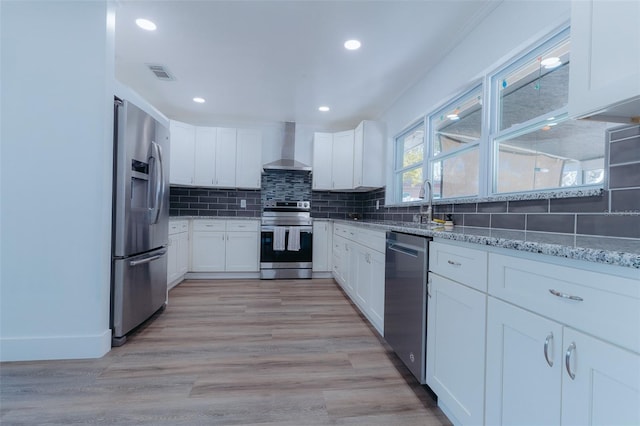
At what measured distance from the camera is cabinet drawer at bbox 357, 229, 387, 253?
2207 millimetres

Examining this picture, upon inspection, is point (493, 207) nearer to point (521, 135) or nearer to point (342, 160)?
point (521, 135)

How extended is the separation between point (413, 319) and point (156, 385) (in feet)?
5.00

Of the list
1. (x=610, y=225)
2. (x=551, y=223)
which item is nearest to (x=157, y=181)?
(x=551, y=223)

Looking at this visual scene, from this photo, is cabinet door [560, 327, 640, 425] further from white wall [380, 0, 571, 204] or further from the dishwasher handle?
white wall [380, 0, 571, 204]

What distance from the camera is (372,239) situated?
246cm

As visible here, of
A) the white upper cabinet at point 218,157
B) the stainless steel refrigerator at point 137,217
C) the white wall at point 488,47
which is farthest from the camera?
the white upper cabinet at point 218,157

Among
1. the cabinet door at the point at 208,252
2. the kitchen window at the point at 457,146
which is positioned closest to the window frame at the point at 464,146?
the kitchen window at the point at 457,146

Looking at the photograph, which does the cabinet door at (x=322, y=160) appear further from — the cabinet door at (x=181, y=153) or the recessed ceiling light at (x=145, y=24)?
the recessed ceiling light at (x=145, y=24)

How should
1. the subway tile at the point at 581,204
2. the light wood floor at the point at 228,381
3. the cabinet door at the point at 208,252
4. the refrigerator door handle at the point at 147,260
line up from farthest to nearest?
the cabinet door at the point at 208,252
the refrigerator door handle at the point at 147,260
the light wood floor at the point at 228,381
the subway tile at the point at 581,204

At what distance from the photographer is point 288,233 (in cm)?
430

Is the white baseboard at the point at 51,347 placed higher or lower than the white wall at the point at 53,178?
lower

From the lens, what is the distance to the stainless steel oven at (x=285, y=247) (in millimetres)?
4277

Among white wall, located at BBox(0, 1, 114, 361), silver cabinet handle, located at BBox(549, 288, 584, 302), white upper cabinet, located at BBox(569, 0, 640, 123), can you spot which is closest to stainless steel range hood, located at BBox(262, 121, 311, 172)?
white wall, located at BBox(0, 1, 114, 361)

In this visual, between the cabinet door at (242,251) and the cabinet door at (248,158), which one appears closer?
the cabinet door at (242,251)
